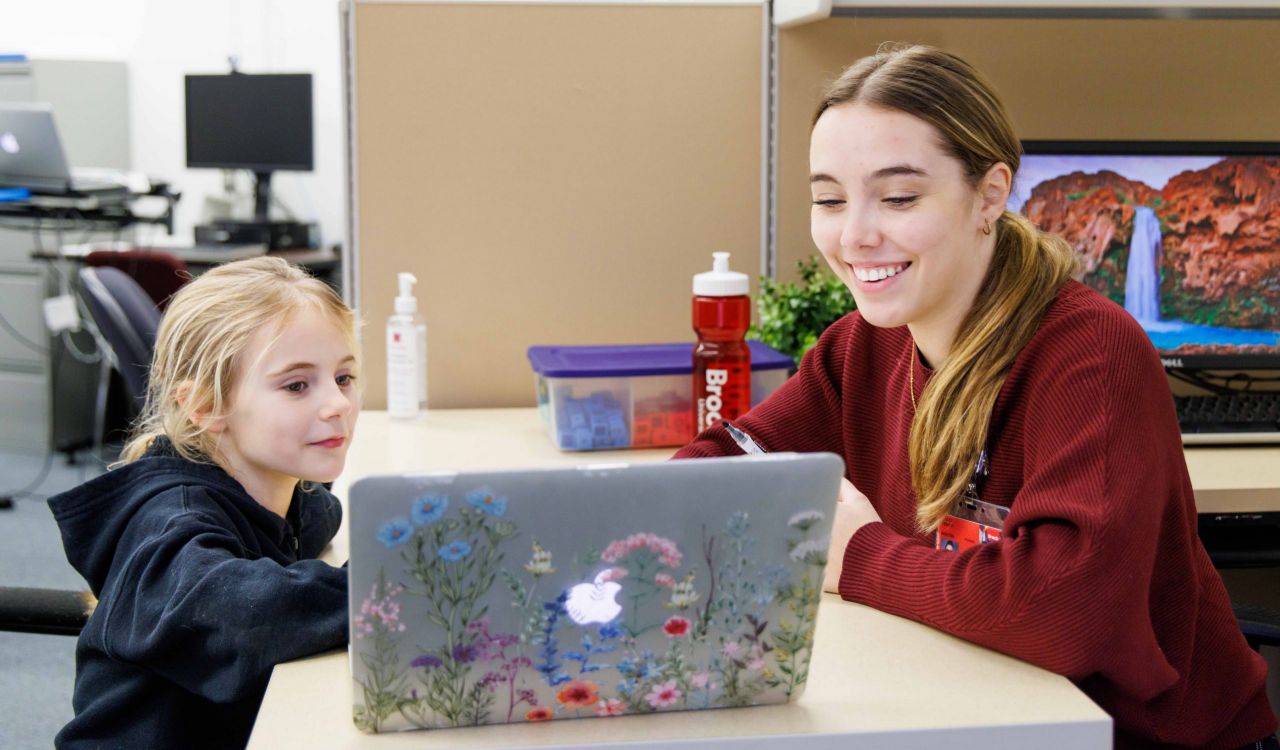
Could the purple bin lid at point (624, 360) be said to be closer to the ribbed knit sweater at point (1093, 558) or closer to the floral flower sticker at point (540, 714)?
the ribbed knit sweater at point (1093, 558)

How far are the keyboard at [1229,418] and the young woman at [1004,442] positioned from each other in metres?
0.61

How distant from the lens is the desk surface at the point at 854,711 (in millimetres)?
787

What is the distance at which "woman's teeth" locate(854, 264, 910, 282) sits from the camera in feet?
3.65

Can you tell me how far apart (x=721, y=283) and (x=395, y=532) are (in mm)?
908

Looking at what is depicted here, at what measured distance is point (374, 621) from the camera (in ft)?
2.42

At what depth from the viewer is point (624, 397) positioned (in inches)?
64.9

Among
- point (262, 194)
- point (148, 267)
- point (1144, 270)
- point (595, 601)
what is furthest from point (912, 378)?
point (262, 194)

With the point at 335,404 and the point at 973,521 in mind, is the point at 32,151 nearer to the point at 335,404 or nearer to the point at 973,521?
the point at 335,404

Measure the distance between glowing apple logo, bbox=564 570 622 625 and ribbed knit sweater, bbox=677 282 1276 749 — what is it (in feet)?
1.02

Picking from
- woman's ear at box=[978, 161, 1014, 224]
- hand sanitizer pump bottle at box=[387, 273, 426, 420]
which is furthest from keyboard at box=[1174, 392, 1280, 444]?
hand sanitizer pump bottle at box=[387, 273, 426, 420]

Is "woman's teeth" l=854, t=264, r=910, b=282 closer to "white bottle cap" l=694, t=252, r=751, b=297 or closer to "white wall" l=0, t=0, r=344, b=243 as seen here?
"white bottle cap" l=694, t=252, r=751, b=297

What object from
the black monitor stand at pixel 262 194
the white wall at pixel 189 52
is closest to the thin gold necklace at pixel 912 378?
the black monitor stand at pixel 262 194

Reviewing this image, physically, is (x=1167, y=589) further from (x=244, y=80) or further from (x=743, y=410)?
(x=244, y=80)

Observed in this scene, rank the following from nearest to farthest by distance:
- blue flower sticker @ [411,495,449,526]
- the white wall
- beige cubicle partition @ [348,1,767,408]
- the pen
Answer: blue flower sticker @ [411,495,449,526], the pen, beige cubicle partition @ [348,1,767,408], the white wall
